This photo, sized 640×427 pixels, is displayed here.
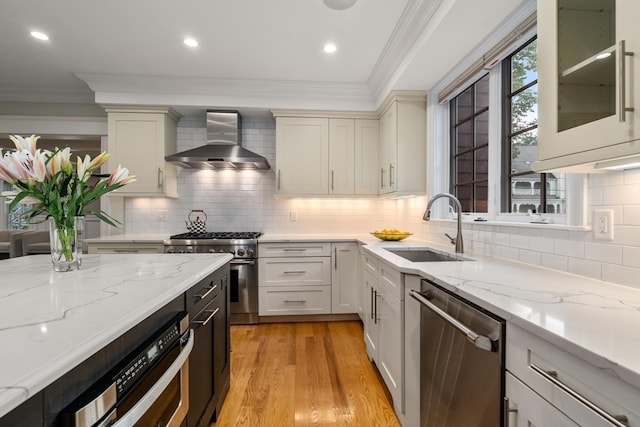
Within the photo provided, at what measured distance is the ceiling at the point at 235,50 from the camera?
201 cm

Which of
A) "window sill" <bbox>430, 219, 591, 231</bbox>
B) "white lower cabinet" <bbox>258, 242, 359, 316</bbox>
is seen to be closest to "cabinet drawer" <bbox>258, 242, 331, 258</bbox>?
"white lower cabinet" <bbox>258, 242, 359, 316</bbox>

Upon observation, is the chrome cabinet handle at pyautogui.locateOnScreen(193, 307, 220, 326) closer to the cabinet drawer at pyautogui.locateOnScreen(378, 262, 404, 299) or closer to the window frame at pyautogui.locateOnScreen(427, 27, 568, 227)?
the cabinet drawer at pyautogui.locateOnScreen(378, 262, 404, 299)

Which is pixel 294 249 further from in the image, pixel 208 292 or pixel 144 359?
pixel 144 359

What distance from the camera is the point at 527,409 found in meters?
0.82

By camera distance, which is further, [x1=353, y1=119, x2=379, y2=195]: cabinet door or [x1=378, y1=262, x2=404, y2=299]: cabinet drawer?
[x1=353, y1=119, x2=379, y2=195]: cabinet door

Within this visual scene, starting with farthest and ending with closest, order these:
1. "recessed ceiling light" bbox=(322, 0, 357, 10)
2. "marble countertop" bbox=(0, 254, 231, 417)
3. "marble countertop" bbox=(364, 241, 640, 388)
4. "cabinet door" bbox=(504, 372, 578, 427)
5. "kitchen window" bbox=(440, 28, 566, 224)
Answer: "recessed ceiling light" bbox=(322, 0, 357, 10) < "kitchen window" bbox=(440, 28, 566, 224) < "cabinet door" bbox=(504, 372, 578, 427) < "marble countertop" bbox=(364, 241, 640, 388) < "marble countertop" bbox=(0, 254, 231, 417)

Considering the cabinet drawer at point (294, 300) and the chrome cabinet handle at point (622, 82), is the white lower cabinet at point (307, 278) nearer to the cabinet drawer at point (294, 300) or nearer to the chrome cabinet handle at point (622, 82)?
the cabinet drawer at point (294, 300)

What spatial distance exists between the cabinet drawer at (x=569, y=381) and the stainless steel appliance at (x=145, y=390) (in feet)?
3.43

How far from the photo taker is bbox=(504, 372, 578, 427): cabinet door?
733mm

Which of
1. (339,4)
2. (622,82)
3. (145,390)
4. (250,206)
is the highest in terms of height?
(339,4)

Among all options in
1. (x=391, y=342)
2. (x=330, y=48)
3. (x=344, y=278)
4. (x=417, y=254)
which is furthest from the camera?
(x=344, y=278)

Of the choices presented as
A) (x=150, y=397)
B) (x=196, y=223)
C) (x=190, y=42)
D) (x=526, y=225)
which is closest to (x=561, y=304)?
(x=526, y=225)

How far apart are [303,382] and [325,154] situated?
2.28 meters

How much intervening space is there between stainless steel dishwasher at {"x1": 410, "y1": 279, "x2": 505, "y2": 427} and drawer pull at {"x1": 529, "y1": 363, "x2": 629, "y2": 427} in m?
0.15
